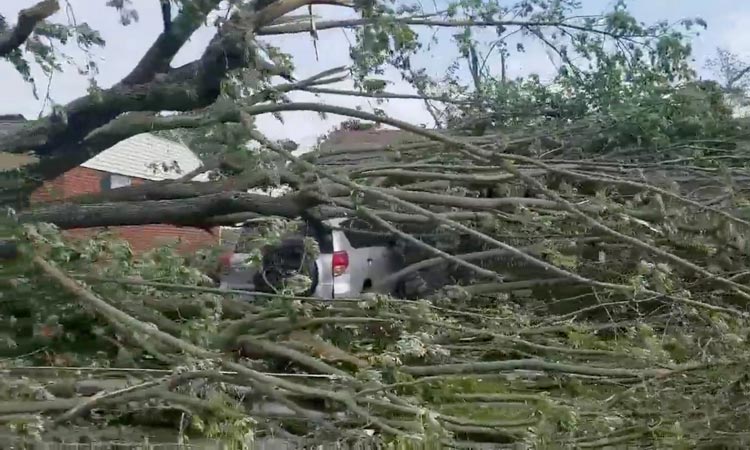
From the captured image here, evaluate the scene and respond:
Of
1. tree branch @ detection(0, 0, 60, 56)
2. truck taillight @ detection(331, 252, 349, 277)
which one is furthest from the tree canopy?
truck taillight @ detection(331, 252, 349, 277)

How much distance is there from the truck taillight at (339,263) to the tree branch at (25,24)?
15.9 ft

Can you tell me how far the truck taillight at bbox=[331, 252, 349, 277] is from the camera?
849cm

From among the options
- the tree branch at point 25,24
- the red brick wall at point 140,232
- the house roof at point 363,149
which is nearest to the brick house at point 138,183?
the red brick wall at point 140,232

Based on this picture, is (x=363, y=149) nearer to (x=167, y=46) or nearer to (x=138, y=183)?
(x=138, y=183)

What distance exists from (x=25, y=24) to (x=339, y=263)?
494 cm

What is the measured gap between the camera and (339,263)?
853 cm

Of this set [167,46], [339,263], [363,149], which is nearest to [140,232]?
[167,46]

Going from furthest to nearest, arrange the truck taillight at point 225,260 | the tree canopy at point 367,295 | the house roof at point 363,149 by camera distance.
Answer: the house roof at point 363,149
the truck taillight at point 225,260
the tree canopy at point 367,295

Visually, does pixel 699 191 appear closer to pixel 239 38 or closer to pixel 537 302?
pixel 537 302

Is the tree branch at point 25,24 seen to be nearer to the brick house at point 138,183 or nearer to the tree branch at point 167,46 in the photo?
the tree branch at point 167,46

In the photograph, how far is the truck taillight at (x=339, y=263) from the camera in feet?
27.9

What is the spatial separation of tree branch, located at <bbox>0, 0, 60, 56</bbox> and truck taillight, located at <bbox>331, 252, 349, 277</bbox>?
483cm

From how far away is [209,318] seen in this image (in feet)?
13.0

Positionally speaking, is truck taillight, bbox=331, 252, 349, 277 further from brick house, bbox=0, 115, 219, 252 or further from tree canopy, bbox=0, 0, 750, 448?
tree canopy, bbox=0, 0, 750, 448
